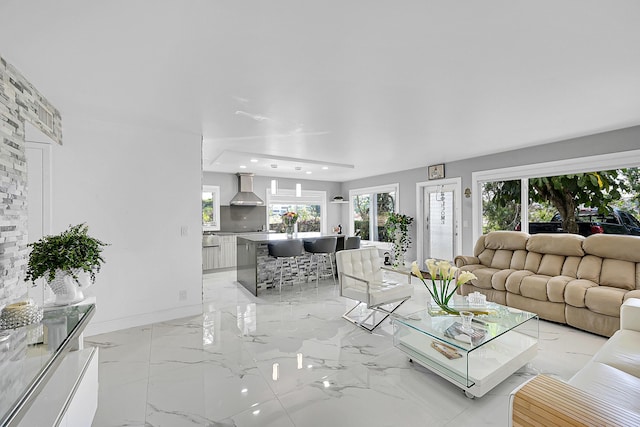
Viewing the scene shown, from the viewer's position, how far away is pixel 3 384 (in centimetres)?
93

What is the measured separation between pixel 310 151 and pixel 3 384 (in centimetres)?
426

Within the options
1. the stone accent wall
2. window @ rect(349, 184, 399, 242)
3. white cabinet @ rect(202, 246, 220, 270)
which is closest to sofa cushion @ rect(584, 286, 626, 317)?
window @ rect(349, 184, 399, 242)

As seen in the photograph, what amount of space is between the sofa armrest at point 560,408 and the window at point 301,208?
660 cm

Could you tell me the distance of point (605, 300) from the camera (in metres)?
2.90

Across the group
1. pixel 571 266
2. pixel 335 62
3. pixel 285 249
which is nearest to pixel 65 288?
pixel 335 62

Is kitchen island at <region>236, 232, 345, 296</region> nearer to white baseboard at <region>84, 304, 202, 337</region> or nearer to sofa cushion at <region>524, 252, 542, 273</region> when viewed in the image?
white baseboard at <region>84, 304, 202, 337</region>

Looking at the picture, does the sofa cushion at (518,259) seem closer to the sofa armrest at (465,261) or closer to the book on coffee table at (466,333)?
the sofa armrest at (465,261)

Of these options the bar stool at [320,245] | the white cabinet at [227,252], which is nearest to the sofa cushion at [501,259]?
the bar stool at [320,245]

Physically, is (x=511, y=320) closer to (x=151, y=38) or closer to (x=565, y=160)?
(x=565, y=160)

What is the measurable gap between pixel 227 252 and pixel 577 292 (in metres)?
6.21

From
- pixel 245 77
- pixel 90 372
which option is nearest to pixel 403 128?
pixel 245 77

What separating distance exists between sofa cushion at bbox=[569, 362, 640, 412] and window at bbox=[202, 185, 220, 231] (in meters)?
6.73

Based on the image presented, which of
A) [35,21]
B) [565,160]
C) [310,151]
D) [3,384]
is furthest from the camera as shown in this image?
[310,151]

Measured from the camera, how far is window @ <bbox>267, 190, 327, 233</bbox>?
7.88m
